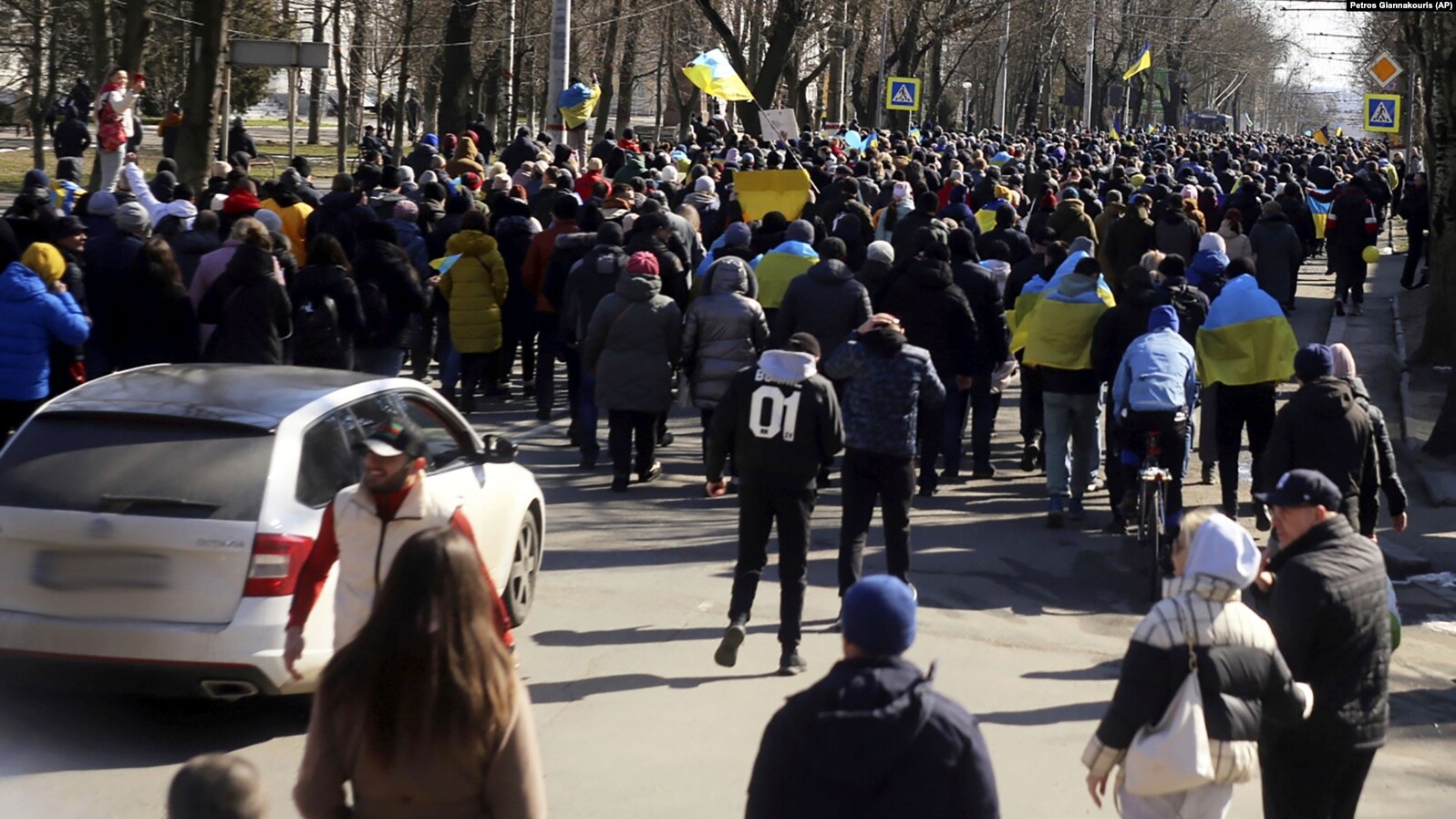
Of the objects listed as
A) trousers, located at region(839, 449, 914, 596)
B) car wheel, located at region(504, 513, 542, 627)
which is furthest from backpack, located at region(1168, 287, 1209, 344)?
car wheel, located at region(504, 513, 542, 627)

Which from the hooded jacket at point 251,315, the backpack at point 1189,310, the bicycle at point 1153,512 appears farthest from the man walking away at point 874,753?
the backpack at point 1189,310

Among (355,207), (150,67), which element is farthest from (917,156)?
(150,67)

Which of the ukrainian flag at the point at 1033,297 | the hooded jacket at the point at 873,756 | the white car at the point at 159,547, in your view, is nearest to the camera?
the hooded jacket at the point at 873,756

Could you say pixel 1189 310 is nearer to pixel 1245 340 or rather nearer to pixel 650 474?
pixel 1245 340

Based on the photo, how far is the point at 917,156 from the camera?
27766mm

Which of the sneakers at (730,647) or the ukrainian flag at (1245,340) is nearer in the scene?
the sneakers at (730,647)

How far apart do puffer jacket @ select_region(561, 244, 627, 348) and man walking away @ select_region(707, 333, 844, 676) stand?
5124 mm

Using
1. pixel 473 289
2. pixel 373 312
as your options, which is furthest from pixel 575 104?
pixel 373 312

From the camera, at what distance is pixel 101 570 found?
6926mm

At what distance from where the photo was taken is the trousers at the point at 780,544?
28.5ft

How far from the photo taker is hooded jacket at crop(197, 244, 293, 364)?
1143cm

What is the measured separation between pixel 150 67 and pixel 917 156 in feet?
87.9

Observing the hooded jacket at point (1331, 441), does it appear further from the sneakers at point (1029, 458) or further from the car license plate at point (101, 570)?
the car license plate at point (101, 570)

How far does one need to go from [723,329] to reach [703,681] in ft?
14.2
